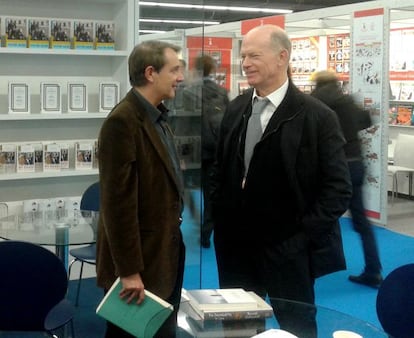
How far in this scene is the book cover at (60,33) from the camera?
180 inches

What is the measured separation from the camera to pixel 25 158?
455cm

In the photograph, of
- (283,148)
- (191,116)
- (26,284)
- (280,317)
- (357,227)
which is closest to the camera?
(280,317)

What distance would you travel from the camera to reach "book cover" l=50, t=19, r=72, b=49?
457 cm

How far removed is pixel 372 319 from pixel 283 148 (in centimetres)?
208

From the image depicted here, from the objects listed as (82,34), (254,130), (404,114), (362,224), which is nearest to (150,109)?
(254,130)

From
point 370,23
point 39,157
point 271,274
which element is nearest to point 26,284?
point 271,274

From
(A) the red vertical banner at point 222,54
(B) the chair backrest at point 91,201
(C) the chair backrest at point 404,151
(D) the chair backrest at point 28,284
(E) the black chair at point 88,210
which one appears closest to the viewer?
(D) the chair backrest at point 28,284

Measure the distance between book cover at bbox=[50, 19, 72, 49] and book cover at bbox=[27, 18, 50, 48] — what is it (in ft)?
0.12

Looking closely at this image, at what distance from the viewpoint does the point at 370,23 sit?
6824mm

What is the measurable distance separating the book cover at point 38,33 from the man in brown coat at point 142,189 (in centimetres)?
240

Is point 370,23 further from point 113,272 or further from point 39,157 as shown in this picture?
point 113,272

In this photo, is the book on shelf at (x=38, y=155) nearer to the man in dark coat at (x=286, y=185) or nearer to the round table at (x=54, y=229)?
the round table at (x=54, y=229)

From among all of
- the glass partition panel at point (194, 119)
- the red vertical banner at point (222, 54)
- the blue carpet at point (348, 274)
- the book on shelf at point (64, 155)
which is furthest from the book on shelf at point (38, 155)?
the red vertical banner at point (222, 54)

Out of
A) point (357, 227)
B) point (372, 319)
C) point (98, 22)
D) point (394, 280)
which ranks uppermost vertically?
point (98, 22)
